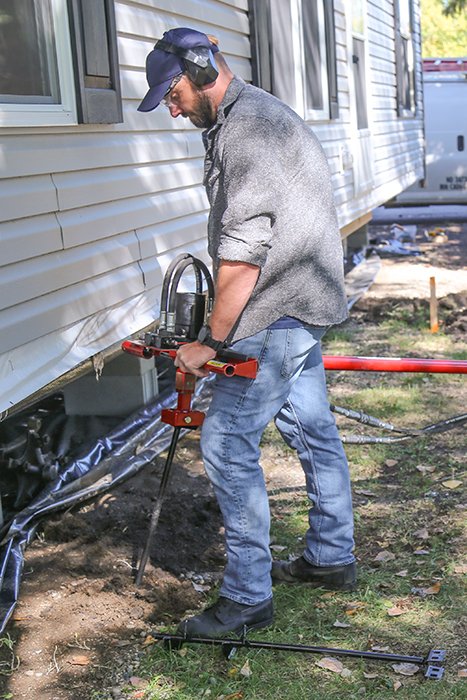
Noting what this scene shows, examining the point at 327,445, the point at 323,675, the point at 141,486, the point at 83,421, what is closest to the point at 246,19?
Answer: the point at 83,421

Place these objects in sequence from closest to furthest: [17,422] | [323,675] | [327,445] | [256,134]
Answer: [256,134] → [323,675] → [327,445] → [17,422]

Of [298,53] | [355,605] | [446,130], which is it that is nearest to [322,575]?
[355,605]

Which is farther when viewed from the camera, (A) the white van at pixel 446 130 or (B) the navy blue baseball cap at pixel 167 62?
(A) the white van at pixel 446 130

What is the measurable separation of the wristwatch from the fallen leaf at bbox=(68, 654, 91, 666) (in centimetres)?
122

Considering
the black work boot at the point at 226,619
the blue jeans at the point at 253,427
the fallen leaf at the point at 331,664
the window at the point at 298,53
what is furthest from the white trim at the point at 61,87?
the window at the point at 298,53

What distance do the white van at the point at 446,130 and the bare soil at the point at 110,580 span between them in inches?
582

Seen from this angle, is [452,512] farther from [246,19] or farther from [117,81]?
[246,19]

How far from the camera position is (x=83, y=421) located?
6.17 metres

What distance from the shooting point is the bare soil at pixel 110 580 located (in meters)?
3.39

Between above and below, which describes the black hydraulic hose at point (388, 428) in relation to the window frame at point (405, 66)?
below

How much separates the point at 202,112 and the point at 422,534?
7.28 ft

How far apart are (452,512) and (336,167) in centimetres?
558

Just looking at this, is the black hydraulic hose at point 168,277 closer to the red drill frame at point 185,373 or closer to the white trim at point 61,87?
the red drill frame at point 185,373

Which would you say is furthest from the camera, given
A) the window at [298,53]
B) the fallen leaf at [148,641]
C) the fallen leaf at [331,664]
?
the window at [298,53]
